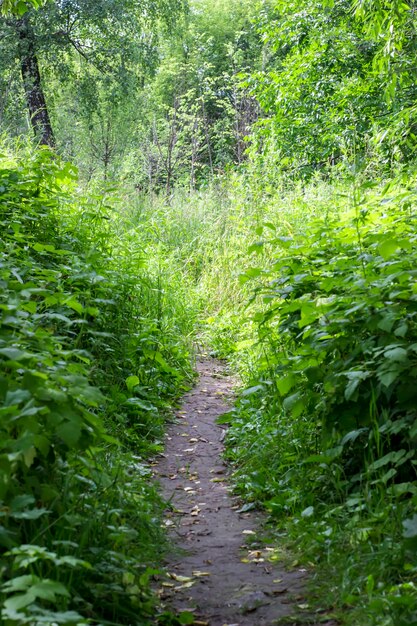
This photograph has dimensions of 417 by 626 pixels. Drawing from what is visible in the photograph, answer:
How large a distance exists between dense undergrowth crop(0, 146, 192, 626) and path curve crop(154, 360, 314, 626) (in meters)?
0.15

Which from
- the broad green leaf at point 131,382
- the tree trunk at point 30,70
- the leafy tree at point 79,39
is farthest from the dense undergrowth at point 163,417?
the leafy tree at point 79,39

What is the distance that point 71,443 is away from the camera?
249 cm

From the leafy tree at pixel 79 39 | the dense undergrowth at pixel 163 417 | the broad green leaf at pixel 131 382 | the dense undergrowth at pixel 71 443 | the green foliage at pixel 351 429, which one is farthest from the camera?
the leafy tree at pixel 79 39

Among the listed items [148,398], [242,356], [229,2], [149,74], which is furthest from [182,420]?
[229,2]

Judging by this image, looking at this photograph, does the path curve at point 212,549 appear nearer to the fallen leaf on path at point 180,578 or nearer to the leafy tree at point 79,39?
the fallen leaf on path at point 180,578

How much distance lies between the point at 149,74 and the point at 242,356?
389 inches

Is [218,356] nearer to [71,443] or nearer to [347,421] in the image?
[347,421]

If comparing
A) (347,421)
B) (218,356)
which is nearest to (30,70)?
(218,356)

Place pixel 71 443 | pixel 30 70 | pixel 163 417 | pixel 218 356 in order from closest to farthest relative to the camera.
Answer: pixel 71 443, pixel 163 417, pixel 218 356, pixel 30 70

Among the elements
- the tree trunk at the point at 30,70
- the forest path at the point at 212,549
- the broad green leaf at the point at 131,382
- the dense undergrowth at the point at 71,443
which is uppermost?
the tree trunk at the point at 30,70

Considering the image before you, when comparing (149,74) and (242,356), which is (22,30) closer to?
(149,74)

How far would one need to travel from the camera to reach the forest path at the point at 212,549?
292cm

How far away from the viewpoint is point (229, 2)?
34.8m

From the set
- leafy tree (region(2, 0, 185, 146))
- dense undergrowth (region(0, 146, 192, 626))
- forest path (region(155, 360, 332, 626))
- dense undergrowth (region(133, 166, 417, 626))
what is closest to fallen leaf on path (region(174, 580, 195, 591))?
forest path (region(155, 360, 332, 626))
